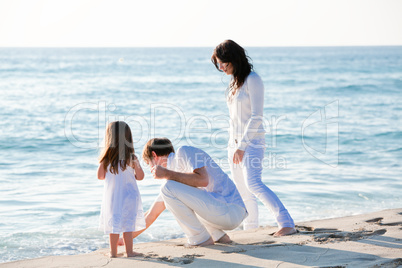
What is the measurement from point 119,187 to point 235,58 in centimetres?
137

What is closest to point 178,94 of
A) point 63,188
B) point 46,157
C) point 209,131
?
point 209,131

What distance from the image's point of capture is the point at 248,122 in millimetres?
4035

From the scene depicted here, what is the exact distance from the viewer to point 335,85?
26.6 m

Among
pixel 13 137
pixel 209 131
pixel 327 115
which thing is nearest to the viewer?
pixel 13 137

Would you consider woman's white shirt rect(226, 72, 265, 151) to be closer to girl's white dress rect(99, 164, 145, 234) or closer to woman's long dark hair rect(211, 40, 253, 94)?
woman's long dark hair rect(211, 40, 253, 94)

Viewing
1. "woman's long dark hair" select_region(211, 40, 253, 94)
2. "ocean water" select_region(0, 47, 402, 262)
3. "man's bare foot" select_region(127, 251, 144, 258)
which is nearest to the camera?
"man's bare foot" select_region(127, 251, 144, 258)

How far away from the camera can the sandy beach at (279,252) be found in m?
3.23

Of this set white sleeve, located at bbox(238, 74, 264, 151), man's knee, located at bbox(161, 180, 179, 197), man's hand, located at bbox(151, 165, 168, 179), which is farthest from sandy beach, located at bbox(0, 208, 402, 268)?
white sleeve, located at bbox(238, 74, 264, 151)

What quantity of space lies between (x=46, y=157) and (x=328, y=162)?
216 inches

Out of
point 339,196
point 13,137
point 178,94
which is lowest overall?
point 339,196

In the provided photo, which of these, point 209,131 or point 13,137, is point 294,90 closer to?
point 209,131

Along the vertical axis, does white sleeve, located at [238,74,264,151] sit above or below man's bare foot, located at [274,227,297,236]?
above

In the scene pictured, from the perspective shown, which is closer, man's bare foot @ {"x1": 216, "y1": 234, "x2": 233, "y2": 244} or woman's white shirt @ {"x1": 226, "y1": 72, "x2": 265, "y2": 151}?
man's bare foot @ {"x1": 216, "y1": 234, "x2": 233, "y2": 244}

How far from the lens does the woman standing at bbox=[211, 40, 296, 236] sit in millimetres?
3963
